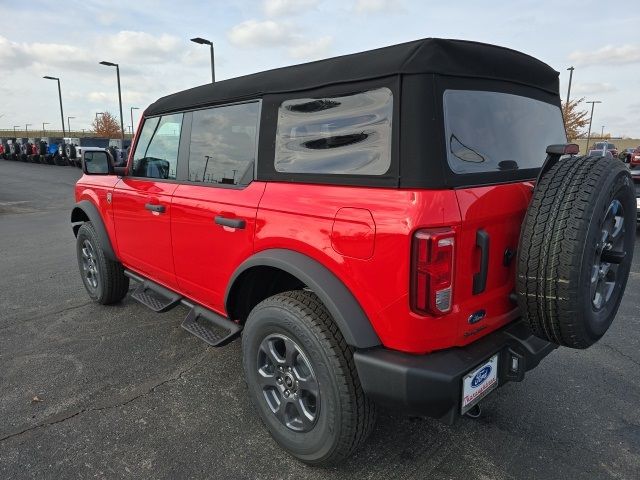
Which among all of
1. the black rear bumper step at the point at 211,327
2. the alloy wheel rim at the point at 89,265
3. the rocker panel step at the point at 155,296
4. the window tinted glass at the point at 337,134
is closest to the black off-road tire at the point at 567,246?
the window tinted glass at the point at 337,134

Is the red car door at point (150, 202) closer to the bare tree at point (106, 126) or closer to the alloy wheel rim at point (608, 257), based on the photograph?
the alloy wheel rim at point (608, 257)

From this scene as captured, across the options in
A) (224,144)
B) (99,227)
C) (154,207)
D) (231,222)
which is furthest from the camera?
(99,227)

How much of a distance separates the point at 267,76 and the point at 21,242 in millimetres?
6946

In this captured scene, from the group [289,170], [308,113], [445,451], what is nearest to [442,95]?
[308,113]

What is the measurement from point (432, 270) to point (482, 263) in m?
0.31

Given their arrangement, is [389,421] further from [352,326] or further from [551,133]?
[551,133]

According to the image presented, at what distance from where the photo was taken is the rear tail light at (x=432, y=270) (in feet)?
5.73

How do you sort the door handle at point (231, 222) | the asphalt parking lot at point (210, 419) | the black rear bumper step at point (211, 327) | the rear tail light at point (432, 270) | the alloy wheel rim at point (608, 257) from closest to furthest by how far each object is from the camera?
1. the rear tail light at point (432, 270)
2. the alloy wheel rim at point (608, 257)
3. the asphalt parking lot at point (210, 419)
4. the door handle at point (231, 222)
5. the black rear bumper step at point (211, 327)

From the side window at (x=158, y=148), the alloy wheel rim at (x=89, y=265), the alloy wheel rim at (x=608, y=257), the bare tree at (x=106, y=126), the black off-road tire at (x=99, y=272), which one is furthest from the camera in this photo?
the bare tree at (x=106, y=126)

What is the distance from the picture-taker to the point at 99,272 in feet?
13.9

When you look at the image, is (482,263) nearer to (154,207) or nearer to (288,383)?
(288,383)

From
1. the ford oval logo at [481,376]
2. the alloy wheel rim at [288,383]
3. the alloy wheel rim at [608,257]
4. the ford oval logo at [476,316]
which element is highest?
the alloy wheel rim at [608,257]

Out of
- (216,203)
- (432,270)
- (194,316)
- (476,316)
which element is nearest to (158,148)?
(216,203)

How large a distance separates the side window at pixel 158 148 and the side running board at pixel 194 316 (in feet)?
2.88
